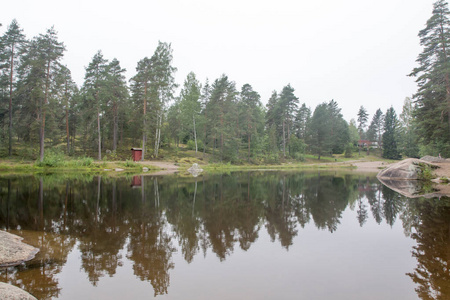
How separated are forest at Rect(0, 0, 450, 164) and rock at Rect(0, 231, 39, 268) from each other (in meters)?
28.8

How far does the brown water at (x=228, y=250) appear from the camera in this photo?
4.68 m

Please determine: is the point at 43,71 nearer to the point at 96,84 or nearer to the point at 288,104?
the point at 96,84

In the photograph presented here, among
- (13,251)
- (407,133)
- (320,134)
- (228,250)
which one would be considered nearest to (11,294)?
(13,251)

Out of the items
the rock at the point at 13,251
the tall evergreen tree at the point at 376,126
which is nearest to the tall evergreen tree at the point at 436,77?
the rock at the point at 13,251

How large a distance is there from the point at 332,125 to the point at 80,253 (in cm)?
7874

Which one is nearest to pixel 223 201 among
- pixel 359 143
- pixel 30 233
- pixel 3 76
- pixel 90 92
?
pixel 30 233

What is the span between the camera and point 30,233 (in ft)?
25.4

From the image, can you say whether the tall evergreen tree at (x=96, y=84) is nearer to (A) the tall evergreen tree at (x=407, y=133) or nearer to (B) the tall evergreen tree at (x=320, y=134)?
(B) the tall evergreen tree at (x=320, y=134)

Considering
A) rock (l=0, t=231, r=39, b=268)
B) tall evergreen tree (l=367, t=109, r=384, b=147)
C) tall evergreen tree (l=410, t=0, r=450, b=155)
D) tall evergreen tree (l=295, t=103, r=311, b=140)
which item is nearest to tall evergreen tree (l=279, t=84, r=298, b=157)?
tall evergreen tree (l=295, t=103, r=311, b=140)

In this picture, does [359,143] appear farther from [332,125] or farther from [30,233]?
[30,233]

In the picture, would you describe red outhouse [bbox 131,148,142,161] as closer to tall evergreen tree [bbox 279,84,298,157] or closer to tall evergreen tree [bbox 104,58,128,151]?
tall evergreen tree [bbox 104,58,128,151]

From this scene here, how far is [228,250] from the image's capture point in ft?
21.9

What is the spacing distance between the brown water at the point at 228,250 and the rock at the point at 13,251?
0.26m

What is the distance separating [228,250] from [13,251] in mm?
4757
